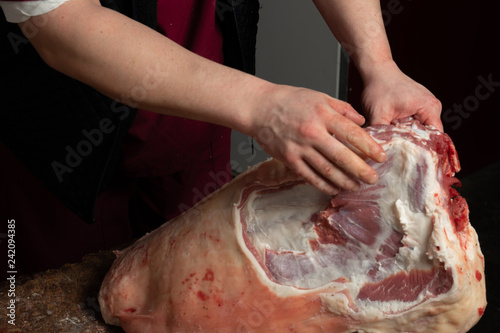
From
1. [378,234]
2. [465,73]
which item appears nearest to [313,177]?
[378,234]

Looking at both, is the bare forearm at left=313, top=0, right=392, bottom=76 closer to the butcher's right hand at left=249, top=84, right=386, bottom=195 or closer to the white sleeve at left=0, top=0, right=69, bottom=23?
the butcher's right hand at left=249, top=84, right=386, bottom=195

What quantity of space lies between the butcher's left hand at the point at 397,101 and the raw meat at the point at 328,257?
85mm

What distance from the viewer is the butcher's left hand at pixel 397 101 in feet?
4.12

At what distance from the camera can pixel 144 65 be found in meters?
1.03

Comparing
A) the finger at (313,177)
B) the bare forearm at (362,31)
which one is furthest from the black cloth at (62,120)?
the finger at (313,177)

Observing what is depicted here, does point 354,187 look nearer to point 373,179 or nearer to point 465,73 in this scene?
point 373,179

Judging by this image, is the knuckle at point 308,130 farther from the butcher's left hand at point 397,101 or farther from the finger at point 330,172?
the butcher's left hand at point 397,101

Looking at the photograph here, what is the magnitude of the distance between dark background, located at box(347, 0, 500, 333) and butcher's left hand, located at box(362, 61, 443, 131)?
1.48 m

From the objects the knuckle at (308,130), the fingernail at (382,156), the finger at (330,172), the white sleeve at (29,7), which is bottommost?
the finger at (330,172)

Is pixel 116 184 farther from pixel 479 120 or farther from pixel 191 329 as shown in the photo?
pixel 479 120

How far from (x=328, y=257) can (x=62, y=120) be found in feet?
2.37

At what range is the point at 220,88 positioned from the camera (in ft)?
3.40

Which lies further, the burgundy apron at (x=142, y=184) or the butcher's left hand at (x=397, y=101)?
the burgundy apron at (x=142, y=184)

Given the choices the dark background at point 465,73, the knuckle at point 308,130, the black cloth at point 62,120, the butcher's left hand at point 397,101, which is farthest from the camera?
the dark background at point 465,73
